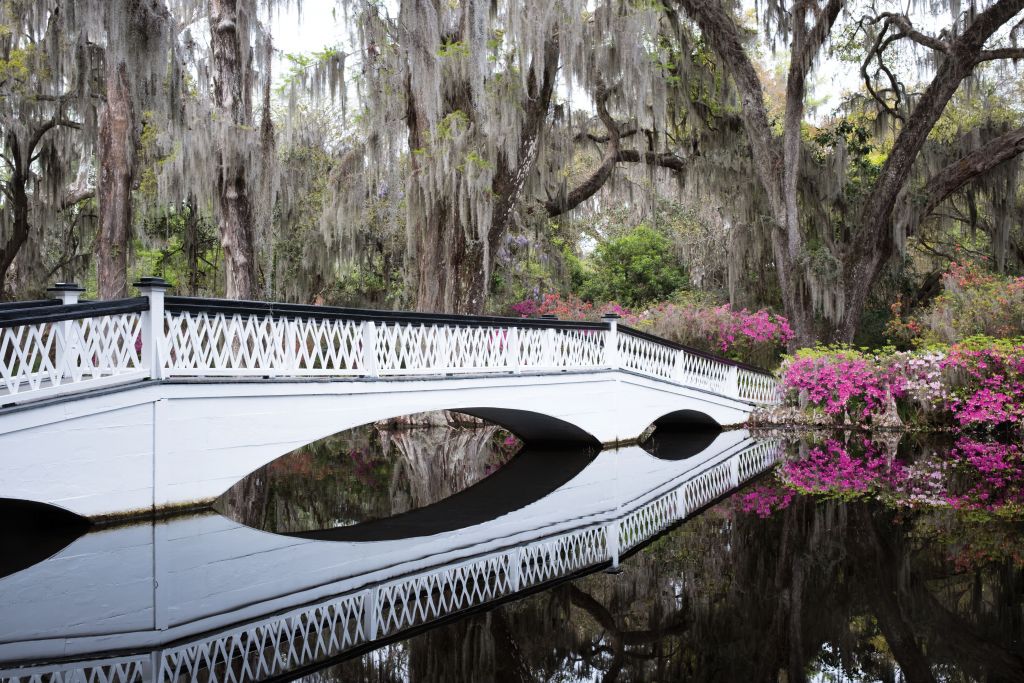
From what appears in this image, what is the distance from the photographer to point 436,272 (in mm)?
14586

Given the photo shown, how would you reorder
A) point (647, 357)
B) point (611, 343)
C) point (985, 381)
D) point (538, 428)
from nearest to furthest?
point (611, 343) < point (538, 428) < point (985, 381) < point (647, 357)

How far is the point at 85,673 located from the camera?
378 cm

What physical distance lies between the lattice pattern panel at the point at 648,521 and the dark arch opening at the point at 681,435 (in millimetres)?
3870

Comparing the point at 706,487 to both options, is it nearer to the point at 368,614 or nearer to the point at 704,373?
the point at 368,614

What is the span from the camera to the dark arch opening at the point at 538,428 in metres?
12.4

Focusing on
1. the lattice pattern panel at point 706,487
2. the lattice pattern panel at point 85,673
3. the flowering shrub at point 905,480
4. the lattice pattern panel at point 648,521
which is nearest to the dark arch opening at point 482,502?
the lattice pattern panel at point 648,521

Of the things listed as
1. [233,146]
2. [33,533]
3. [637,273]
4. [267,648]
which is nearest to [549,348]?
[233,146]

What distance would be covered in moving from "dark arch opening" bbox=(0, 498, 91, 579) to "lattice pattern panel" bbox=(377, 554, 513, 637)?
9.14 feet

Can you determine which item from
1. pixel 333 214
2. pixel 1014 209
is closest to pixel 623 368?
pixel 333 214

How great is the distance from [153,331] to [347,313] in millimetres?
2220

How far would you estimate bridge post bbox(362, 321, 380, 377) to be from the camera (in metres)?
9.25

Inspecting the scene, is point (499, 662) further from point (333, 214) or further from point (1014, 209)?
point (1014, 209)

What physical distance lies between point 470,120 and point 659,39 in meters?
5.26

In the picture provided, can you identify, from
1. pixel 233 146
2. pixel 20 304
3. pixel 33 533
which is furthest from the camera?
pixel 233 146
